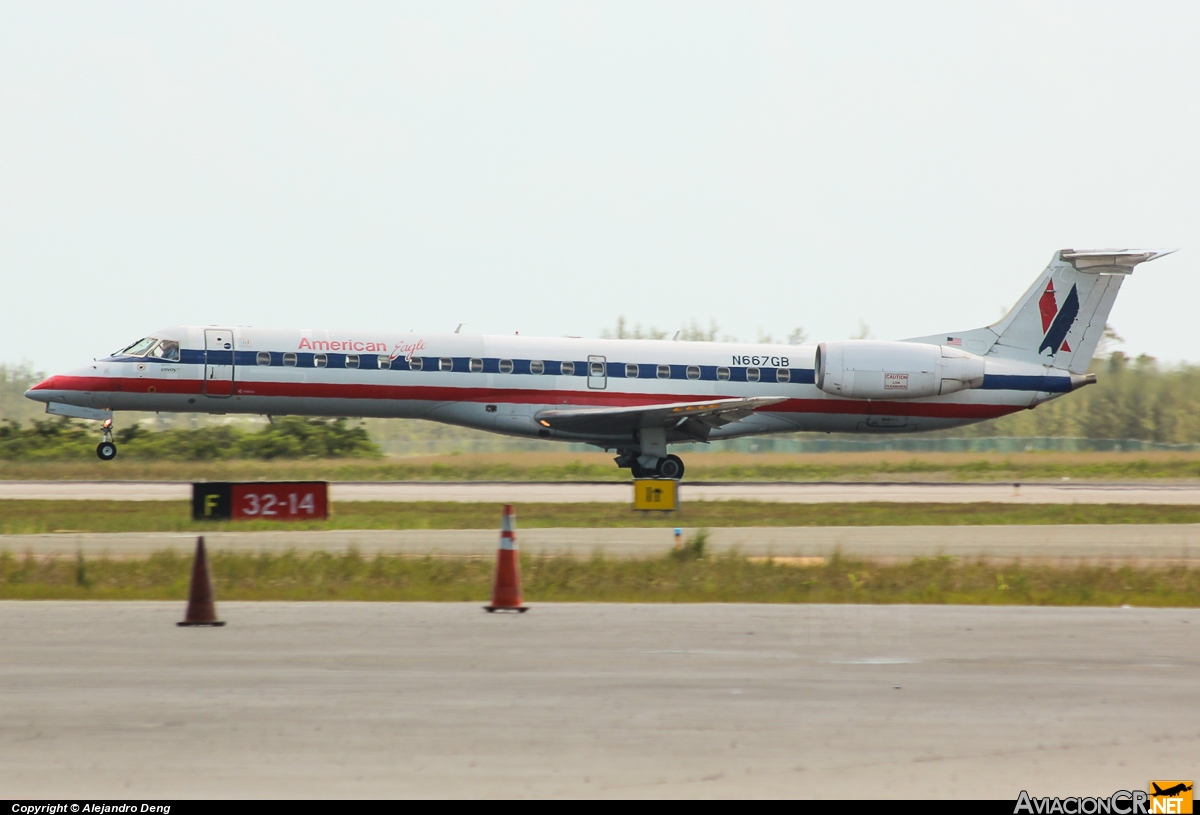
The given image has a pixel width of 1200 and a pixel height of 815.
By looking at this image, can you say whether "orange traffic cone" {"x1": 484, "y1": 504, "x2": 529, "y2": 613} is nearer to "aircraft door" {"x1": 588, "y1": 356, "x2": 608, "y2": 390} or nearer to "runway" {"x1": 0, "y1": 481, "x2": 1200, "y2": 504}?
"runway" {"x1": 0, "y1": 481, "x2": 1200, "y2": 504}

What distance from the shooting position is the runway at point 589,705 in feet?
19.3

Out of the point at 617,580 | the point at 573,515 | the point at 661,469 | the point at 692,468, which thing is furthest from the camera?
the point at 692,468

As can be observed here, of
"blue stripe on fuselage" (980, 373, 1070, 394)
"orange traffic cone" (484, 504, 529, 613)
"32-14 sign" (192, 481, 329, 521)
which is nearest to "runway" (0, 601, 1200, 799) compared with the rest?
"orange traffic cone" (484, 504, 529, 613)

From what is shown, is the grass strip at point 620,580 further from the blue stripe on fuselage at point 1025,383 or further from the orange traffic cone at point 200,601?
the blue stripe on fuselage at point 1025,383

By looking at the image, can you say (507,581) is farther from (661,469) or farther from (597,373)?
(597,373)

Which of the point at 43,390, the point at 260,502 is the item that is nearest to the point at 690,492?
the point at 260,502

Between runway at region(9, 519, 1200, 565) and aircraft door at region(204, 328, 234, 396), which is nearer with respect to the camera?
runway at region(9, 519, 1200, 565)

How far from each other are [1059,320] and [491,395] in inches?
600

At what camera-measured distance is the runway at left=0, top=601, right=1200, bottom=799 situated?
231 inches

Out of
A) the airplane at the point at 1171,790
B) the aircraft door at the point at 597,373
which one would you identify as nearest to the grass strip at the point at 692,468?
the aircraft door at the point at 597,373

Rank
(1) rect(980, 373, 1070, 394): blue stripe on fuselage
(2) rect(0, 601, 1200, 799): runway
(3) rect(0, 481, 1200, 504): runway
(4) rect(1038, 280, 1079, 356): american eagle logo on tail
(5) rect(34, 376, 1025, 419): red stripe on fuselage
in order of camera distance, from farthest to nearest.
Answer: (4) rect(1038, 280, 1079, 356): american eagle logo on tail → (1) rect(980, 373, 1070, 394): blue stripe on fuselage → (5) rect(34, 376, 1025, 419): red stripe on fuselage → (3) rect(0, 481, 1200, 504): runway → (2) rect(0, 601, 1200, 799): runway

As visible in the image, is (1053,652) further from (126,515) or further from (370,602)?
(126,515)

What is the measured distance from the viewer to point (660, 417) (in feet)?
94.2

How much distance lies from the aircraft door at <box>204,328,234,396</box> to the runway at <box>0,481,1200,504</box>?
7.90ft
